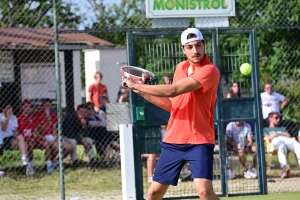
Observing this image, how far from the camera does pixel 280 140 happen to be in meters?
12.1

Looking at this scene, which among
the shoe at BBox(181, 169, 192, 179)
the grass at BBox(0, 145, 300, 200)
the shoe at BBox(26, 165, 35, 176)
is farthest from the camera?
the shoe at BBox(26, 165, 35, 176)

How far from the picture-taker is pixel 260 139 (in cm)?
1016

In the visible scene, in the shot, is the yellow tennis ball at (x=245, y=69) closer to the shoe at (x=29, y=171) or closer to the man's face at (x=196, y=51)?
the man's face at (x=196, y=51)

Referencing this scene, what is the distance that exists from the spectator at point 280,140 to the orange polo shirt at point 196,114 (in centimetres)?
572

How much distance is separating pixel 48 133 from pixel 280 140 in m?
4.13

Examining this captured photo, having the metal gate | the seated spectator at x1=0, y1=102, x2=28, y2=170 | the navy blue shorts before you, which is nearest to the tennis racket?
the navy blue shorts

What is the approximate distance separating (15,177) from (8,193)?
101 centimetres

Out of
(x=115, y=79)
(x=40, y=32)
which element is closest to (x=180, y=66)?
(x=40, y=32)

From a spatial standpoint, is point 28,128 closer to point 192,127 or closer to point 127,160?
point 127,160

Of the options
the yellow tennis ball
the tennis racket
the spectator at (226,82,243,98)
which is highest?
the yellow tennis ball

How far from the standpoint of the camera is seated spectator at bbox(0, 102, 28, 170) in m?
11.7

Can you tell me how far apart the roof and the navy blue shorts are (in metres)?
5.81

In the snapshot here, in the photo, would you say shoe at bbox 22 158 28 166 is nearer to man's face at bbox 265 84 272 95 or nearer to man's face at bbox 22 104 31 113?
man's face at bbox 22 104 31 113

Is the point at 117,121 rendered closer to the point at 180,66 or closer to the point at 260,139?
the point at 260,139
